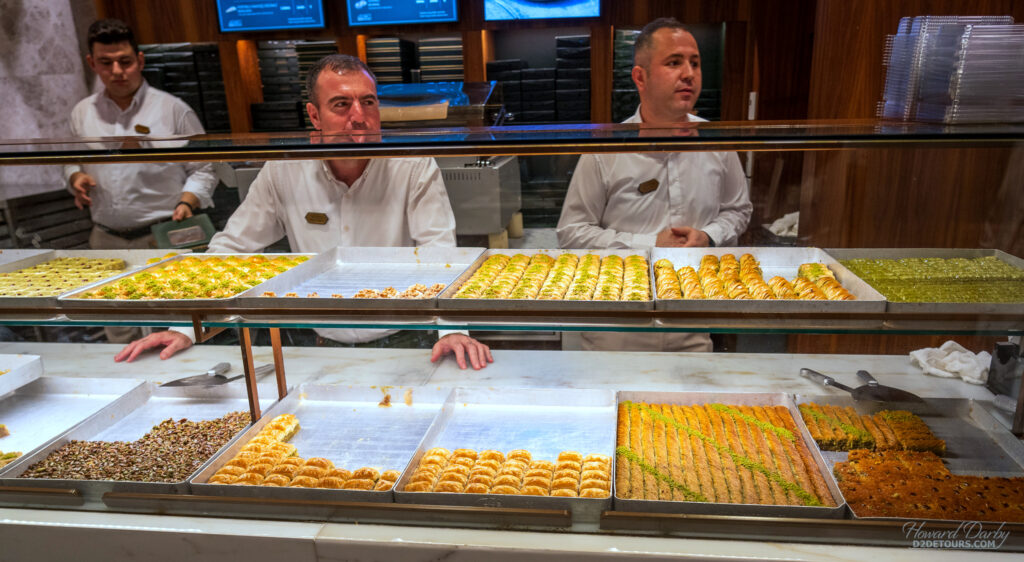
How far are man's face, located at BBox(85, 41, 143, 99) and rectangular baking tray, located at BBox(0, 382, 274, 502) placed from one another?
333cm

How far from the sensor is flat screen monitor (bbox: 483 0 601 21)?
5.88 m

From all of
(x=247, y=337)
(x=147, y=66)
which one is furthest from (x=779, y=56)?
(x=147, y=66)

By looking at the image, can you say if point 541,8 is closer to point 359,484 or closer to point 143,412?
point 143,412

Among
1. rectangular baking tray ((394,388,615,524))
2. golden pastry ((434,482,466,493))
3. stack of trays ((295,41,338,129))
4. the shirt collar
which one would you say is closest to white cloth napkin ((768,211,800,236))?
rectangular baking tray ((394,388,615,524))

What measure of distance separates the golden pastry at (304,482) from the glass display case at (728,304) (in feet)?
0.25

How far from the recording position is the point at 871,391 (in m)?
2.39

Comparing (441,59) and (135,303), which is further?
(441,59)

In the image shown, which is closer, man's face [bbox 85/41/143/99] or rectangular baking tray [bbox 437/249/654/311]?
rectangular baking tray [bbox 437/249/654/311]

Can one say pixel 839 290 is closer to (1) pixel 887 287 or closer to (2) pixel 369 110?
(1) pixel 887 287

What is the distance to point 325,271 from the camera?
249cm

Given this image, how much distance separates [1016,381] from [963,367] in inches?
10.2

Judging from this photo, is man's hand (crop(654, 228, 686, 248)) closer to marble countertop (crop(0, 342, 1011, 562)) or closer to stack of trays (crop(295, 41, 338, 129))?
marble countertop (crop(0, 342, 1011, 562))

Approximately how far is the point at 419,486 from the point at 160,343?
177cm

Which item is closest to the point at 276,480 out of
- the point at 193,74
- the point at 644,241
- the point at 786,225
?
the point at 644,241
